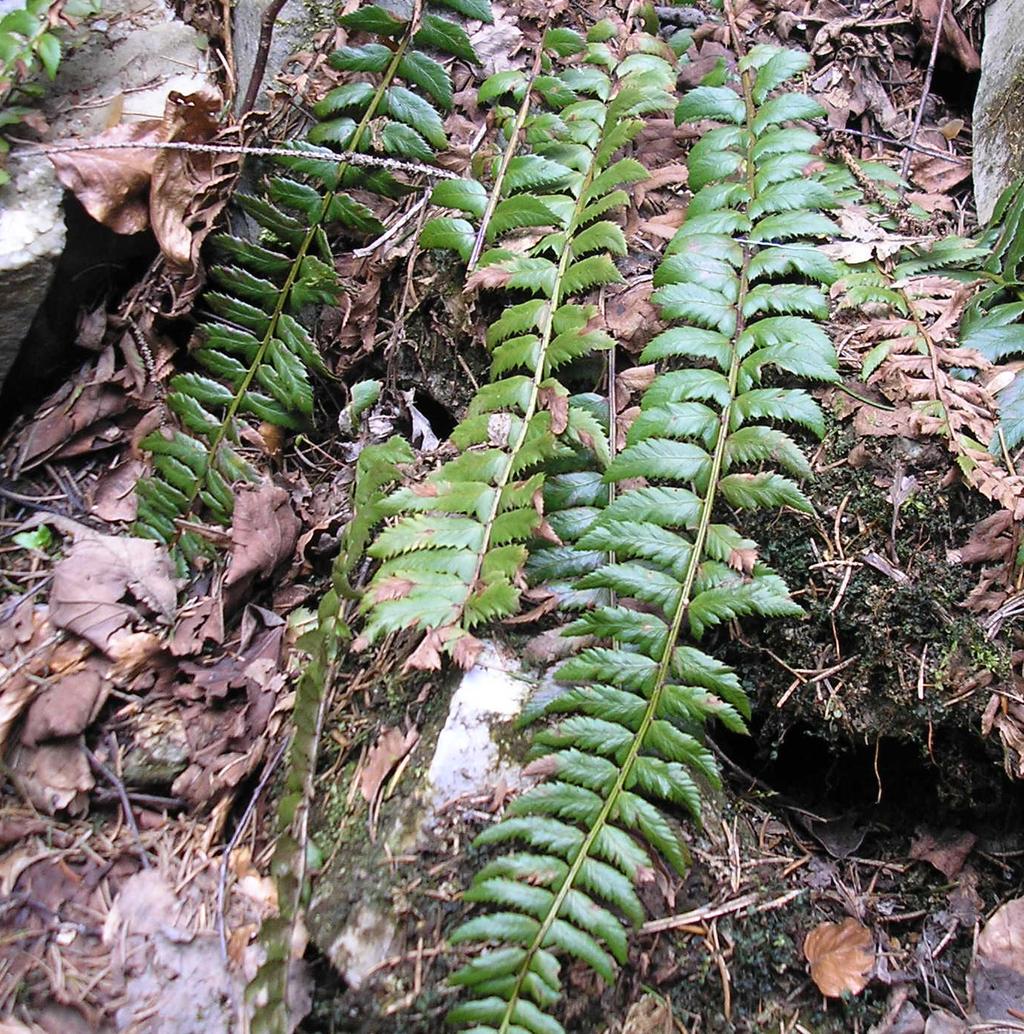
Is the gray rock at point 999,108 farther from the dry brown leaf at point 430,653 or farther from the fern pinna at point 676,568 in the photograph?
the dry brown leaf at point 430,653

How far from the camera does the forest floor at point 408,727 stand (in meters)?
1.86

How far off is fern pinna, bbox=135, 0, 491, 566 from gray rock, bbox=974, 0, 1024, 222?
6.12 ft

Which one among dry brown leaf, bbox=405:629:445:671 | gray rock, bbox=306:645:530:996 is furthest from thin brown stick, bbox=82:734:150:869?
dry brown leaf, bbox=405:629:445:671

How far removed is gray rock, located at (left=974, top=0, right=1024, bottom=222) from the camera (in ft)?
9.38

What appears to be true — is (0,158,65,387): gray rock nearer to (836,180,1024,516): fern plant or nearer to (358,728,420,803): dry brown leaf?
(358,728,420,803): dry brown leaf

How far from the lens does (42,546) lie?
2533mm

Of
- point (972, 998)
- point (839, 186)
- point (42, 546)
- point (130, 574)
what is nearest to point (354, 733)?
point (130, 574)

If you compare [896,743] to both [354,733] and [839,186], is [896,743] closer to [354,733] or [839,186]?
[354,733]

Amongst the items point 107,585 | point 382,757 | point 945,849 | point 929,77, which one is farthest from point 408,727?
point 929,77

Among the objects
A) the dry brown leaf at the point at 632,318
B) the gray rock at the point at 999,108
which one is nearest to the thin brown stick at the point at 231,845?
the dry brown leaf at the point at 632,318

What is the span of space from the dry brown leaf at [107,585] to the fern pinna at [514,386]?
0.80 meters

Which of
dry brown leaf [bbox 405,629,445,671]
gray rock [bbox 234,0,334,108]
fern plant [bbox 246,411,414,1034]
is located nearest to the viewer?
fern plant [bbox 246,411,414,1034]

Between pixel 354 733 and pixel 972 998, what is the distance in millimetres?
1683

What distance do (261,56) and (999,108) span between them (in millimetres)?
2677
